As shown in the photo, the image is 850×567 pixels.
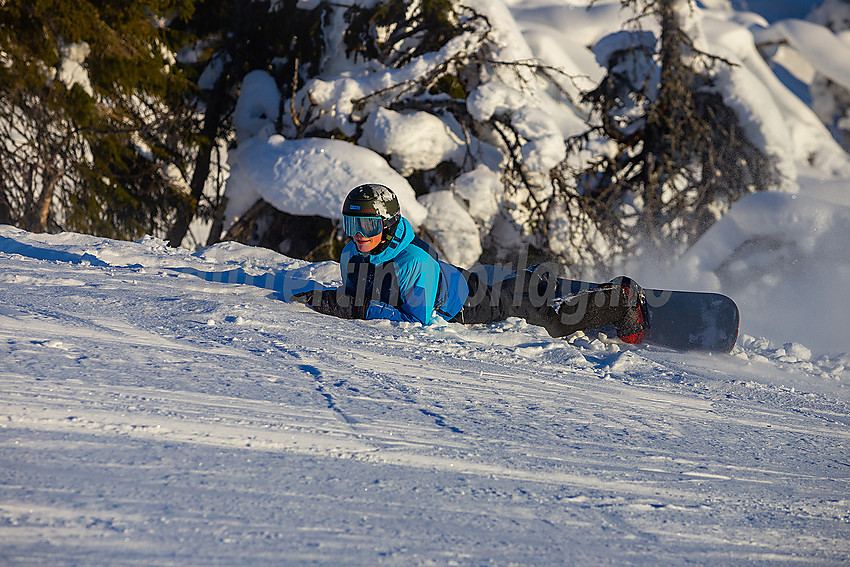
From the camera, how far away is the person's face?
10.6 ft

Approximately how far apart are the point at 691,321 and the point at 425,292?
5.08ft

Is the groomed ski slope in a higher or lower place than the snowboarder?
lower

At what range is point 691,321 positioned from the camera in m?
3.64

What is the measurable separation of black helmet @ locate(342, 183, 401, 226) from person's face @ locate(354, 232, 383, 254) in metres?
0.10

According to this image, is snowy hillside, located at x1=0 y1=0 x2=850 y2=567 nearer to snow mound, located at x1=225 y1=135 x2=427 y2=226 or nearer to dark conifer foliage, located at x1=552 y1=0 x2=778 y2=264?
snow mound, located at x1=225 y1=135 x2=427 y2=226

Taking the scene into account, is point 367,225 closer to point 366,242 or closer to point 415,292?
point 366,242

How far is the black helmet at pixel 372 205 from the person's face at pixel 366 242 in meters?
0.10

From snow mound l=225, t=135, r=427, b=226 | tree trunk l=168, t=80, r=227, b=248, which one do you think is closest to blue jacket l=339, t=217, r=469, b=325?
snow mound l=225, t=135, r=427, b=226

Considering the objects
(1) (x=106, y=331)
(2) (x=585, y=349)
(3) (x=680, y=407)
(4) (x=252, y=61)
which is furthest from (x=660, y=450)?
(4) (x=252, y=61)

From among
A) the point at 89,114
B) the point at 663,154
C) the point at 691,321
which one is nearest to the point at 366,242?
the point at 691,321

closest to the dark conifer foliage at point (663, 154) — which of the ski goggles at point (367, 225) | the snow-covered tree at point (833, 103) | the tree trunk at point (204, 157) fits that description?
the tree trunk at point (204, 157)

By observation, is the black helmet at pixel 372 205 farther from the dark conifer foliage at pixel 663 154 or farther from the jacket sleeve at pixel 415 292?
the dark conifer foliage at pixel 663 154

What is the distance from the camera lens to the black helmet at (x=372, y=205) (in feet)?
10.5

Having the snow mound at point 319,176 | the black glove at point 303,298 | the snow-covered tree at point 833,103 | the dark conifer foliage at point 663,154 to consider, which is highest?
the snow-covered tree at point 833,103
